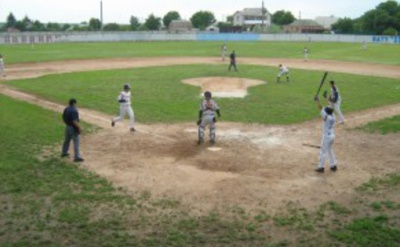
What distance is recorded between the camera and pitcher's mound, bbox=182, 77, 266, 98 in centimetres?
2927

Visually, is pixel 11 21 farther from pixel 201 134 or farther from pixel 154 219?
pixel 154 219

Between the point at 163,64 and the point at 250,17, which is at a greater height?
the point at 250,17

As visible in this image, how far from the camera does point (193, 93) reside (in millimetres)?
29406

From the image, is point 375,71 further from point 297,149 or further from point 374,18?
point 374,18

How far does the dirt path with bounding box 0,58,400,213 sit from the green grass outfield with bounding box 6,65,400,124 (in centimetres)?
202

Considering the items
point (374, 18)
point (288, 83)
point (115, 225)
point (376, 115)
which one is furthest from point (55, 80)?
point (374, 18)

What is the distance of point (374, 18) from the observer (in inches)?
4163

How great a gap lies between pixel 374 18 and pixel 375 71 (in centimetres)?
7067

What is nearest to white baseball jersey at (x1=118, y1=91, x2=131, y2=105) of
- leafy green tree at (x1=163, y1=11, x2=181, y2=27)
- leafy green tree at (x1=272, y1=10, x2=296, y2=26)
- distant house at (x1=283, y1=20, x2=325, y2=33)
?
distant house at (x1=283, y1=20, x2=325, y2=33)

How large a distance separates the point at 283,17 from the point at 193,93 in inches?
5394

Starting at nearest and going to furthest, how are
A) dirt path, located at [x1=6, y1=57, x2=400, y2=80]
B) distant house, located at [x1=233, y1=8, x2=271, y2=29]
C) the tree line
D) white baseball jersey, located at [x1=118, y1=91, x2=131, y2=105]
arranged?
1. white baseball jersey, located at [x1=118, y1=91, x2=131, y2=105]
2. dirt path, located at [x1=6, y1=57, x2=400, y2=80]
3. the tree line
4. distant house, located at [x1=233, y1=8, x2=271, y2=29]

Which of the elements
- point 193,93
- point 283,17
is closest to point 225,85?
point 193,93

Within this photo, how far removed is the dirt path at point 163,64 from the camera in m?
41.2

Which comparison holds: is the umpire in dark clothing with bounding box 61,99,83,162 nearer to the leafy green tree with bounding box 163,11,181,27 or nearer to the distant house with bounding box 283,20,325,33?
the distant house with bounding box 283,20,325,33
